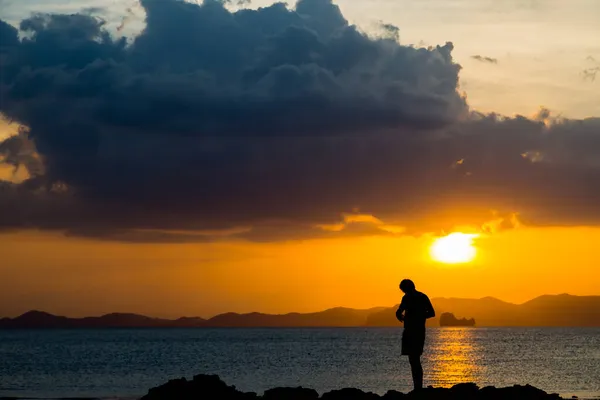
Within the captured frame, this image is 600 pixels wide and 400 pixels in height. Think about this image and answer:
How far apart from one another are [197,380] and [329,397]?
418 cm

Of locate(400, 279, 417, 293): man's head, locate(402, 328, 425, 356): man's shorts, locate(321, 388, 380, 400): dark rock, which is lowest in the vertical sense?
locate(321, 388, 380, 400): dark rock

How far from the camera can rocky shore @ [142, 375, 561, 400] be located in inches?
974

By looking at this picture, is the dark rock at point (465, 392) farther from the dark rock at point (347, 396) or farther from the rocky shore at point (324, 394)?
the dark rock at point (347, 396)

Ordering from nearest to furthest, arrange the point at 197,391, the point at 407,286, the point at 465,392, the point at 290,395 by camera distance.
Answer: the point at 407,286 → the point at 465,392 → the point at 197,391 → the point at 290,395

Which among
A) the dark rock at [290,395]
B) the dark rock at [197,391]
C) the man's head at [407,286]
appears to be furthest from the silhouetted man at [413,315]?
the dark rock at [197,391]

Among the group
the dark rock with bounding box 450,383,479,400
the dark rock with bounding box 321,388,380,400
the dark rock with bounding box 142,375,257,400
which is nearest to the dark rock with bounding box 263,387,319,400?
the dark rock with bounding box 142,375,257,400

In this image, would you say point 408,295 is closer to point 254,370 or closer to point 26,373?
point 254,370

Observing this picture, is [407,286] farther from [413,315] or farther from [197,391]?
[197,391]

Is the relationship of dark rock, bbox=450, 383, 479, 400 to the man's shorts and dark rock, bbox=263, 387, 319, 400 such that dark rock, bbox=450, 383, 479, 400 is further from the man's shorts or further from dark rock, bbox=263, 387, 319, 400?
dark rock, bbox=263, 387, 319, 400

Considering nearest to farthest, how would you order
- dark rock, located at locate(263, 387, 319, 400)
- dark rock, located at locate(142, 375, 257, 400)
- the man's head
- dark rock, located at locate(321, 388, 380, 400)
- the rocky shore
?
1. the man's head
2. the rocky shore
3. dark rock, located at locate(321, 388, 380, 400)
4. dark rock, located at locate(142, 375, 257, 400)
5. dark rock, located at locate(263, 387, 319, 400)

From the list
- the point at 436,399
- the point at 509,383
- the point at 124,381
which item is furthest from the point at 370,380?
the point at 436,399

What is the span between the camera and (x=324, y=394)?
85.6 ft

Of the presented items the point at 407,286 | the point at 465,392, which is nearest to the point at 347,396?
the point at 465,392

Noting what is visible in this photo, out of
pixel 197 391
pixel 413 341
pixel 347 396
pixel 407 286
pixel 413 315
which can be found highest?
pixel 407 286
